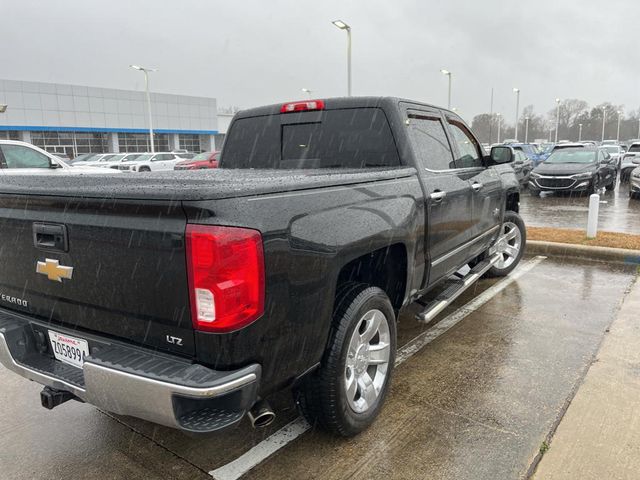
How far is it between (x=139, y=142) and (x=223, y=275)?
58554mm

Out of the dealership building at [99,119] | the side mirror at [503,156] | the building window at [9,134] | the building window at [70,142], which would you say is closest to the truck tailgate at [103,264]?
the side mirror at [503,156]

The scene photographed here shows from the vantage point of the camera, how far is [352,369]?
2977 millimetres

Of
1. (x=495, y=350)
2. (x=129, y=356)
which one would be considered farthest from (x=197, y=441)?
(x=495, y=350)

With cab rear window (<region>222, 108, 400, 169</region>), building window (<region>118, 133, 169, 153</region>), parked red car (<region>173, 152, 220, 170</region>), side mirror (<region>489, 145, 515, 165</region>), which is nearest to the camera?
cab rear window (<region>222, 108, 400, 169</region>)

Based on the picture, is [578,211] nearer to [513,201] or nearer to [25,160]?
[513,201]

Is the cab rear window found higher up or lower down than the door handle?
higher up

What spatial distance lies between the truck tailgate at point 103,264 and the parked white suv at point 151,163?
25900mm

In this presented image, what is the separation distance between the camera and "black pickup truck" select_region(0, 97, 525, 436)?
6.91 ft

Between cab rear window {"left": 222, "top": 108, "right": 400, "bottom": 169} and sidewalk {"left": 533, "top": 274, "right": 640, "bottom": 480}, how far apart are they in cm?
207

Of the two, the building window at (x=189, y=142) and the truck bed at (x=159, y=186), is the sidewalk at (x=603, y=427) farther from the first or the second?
the building window at (x=189, y=142)

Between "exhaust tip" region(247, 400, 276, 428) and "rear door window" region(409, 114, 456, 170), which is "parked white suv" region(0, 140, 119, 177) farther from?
"exhaust tip" region(247, 400, 276, 428)

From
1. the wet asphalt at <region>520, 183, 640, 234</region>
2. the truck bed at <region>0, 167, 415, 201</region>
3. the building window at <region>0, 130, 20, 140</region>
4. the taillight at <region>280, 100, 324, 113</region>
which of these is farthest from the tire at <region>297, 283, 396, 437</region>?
the building window at <region>0, 130, 20, 140</region>

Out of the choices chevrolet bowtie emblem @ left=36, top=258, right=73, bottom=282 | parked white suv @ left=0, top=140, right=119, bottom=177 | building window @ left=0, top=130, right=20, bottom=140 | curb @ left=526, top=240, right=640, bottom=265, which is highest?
building window @ left=0, top=130, right=20, bottom=140

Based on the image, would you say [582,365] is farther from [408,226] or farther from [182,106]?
[182,106]
